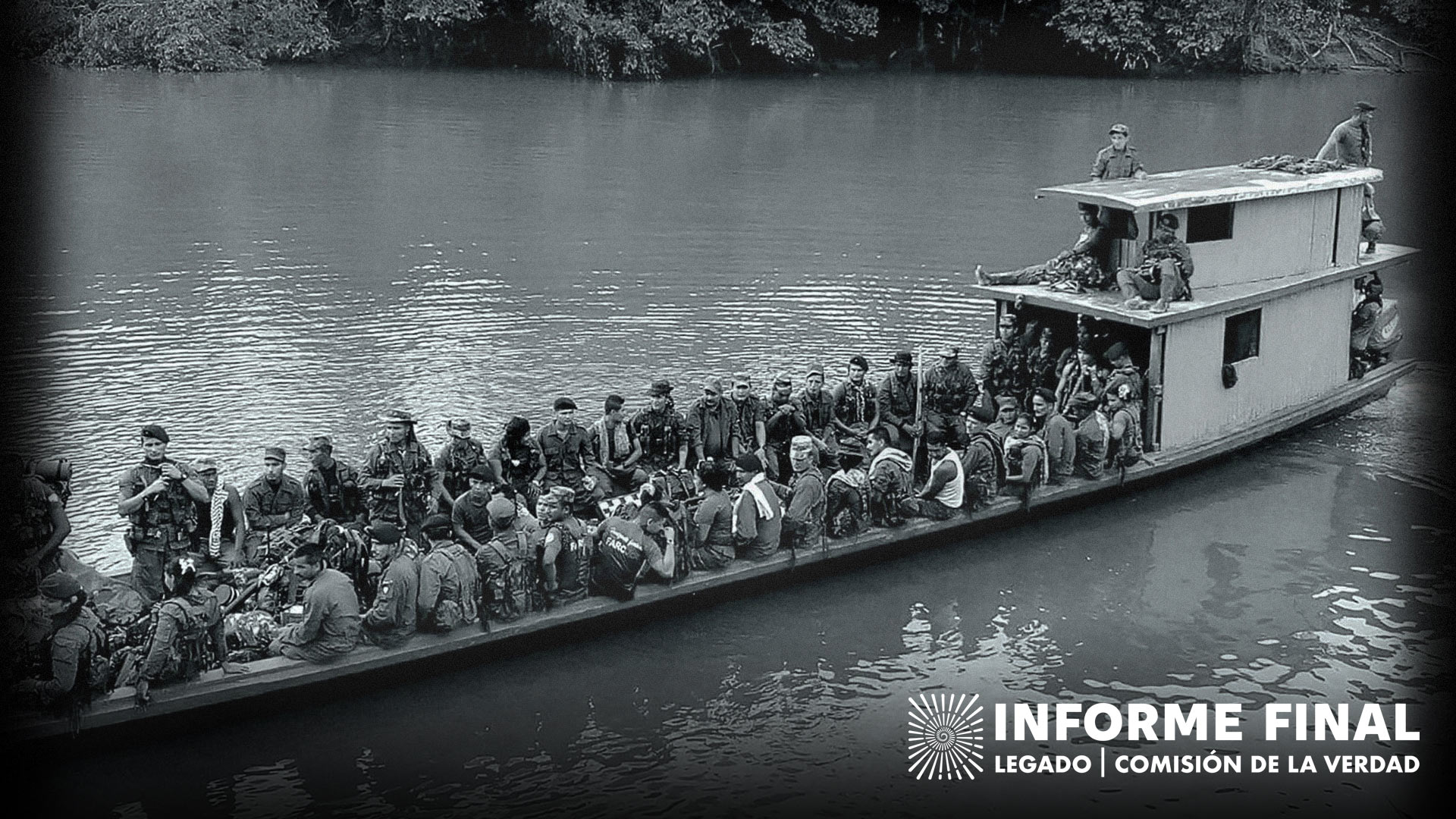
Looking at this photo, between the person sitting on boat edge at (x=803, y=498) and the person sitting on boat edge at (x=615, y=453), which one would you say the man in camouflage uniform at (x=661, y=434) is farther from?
the person sitting on boat edge at (x=803, y=498)

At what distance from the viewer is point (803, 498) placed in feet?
43.1

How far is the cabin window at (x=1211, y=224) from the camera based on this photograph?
638 inches

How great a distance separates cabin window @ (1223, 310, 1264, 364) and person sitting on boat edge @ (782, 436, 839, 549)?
5621 mm

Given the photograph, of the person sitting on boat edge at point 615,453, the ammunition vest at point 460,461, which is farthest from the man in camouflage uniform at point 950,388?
the ammunition vest at point 460,461

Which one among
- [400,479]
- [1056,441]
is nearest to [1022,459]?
[1056,441]

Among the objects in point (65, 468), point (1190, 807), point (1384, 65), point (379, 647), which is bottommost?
point (1190, 807)

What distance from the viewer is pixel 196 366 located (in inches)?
746

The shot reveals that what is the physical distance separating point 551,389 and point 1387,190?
19.7m

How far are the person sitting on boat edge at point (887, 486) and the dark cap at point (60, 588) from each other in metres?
6.57

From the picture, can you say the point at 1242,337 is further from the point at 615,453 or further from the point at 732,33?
the point at 732,33

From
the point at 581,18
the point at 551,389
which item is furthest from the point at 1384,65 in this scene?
Answer: the point at 551,389

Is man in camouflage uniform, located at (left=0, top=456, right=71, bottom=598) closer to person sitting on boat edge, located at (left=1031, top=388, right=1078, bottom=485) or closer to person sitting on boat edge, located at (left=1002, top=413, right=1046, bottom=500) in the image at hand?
person sitting on boat edge, located at (left=1002, top=413, right=1046, bottom=500)

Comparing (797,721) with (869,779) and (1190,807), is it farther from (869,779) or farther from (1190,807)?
(1190,807)

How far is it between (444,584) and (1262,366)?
31.7ft
